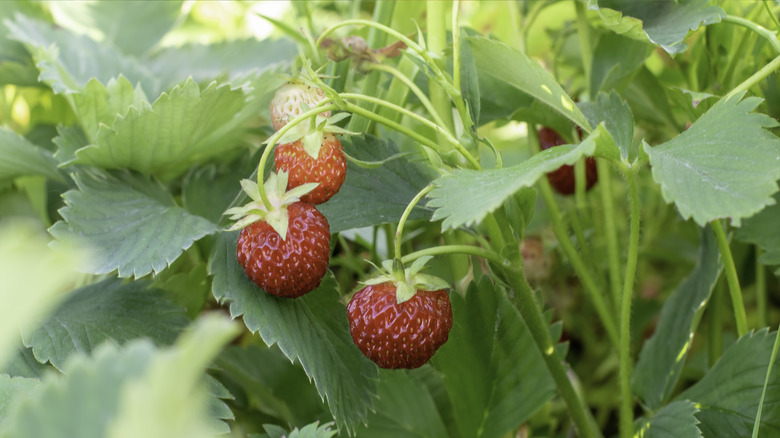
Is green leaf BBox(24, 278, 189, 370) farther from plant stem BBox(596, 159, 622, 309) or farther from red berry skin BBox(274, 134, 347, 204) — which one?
plant stem BBox(596, 159, 622, 309)

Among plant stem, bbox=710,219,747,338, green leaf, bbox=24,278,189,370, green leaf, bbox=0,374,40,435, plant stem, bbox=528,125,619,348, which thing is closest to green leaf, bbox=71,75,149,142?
green leaf, bbox=24,278,189,370

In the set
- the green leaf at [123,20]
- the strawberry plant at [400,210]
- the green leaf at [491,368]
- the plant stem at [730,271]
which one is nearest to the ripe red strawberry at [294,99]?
the strawberry plant at [400,210]

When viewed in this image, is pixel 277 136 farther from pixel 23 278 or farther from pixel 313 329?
pixel 23 278

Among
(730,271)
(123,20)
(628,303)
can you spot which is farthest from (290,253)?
(123,20)

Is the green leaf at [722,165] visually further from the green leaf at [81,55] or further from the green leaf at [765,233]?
the green leaf at [81,55]

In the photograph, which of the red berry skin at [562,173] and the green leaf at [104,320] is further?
the red berry skin at [562,173]

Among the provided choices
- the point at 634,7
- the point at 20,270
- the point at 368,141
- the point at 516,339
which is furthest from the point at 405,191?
the point at 20,270
